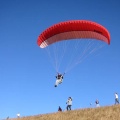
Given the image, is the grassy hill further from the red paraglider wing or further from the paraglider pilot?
the red paraglider wing

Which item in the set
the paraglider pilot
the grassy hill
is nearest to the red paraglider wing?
the paraglider pilot

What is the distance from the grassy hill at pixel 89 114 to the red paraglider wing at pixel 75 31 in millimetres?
6492

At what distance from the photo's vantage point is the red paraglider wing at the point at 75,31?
29.2m

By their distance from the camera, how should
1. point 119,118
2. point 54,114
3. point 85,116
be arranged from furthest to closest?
1. point 54,114
2. point 85,116
3. point 119,118

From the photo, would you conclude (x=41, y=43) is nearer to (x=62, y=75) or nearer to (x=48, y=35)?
(x=48, y=35)

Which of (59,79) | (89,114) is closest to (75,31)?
(59,79)

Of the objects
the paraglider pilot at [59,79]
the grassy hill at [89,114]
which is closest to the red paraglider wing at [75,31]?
the paraglider pilot at [59,79]

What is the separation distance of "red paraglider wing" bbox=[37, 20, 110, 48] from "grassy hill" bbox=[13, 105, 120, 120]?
21.3 feet

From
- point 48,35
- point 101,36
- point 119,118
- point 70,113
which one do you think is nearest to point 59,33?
point 48,35

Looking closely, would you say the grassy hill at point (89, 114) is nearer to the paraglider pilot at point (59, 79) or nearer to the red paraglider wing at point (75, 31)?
the paraglider pilot at point (59, 79)

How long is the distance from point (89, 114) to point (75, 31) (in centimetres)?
797

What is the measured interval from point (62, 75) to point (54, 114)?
12.6 feet

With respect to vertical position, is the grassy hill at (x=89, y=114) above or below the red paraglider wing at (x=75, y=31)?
below

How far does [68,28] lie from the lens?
2989cm
